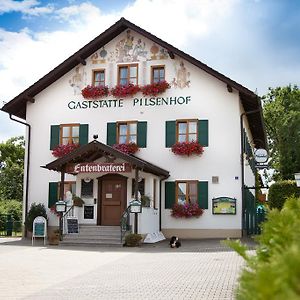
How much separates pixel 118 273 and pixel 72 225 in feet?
28.4

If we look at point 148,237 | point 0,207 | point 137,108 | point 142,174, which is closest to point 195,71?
point 137,108

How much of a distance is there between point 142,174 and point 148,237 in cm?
240

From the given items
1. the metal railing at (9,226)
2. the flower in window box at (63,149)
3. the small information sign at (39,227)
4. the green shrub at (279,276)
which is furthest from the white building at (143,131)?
the green shrub at (279,276)

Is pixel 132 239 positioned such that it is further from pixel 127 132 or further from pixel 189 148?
pixel 127 132

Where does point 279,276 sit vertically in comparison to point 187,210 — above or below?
below

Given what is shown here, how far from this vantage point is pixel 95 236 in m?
17.9

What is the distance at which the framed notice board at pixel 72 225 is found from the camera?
1855cm

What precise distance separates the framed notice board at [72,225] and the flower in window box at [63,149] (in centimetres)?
310

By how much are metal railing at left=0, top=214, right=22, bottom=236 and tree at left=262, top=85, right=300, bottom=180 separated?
14150 mm

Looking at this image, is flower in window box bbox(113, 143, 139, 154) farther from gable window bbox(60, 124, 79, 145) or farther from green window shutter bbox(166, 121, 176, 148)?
gable window bbox(60, 124, 79, 145)

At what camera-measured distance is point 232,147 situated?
773 inches

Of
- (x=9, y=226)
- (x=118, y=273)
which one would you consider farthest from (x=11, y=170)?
(x=118, y=273)

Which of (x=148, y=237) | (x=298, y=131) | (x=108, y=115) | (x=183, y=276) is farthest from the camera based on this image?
(x=298, y=131)

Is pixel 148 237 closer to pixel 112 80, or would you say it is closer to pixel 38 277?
pixel 112 80
